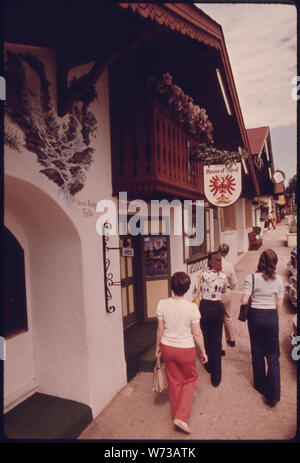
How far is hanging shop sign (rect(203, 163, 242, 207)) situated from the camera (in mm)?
5664

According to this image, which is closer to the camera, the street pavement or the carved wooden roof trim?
the carved wooden roof trim

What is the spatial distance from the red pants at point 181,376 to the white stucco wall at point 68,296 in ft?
3.34

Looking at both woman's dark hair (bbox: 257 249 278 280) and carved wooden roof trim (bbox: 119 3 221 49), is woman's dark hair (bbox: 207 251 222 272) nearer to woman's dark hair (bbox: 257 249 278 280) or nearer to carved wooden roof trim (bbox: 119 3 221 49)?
woman's dark hair (bbox: 257 249 278 280)

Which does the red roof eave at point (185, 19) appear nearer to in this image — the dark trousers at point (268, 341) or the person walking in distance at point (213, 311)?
the person walking in distance at point (213, 311)

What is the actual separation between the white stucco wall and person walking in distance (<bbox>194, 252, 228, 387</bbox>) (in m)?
1.33

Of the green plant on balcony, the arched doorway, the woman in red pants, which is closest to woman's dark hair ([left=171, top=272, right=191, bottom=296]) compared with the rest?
the woman in red pants

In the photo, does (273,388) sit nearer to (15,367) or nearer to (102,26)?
(15,367)

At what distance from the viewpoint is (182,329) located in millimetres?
3104

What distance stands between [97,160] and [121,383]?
10.3 feet

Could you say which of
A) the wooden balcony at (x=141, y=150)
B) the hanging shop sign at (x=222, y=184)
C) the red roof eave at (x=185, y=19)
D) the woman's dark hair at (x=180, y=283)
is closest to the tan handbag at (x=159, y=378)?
the woman's dark hair at (x=180, y=283)

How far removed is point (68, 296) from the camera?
11.9 feet

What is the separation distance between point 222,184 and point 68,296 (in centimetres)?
367

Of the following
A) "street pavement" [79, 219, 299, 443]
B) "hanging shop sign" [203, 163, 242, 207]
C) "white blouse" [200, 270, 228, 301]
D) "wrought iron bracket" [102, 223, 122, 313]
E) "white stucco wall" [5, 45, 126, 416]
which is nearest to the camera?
"street pavement" [79, 219, 299, 443]

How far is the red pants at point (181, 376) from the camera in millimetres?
3145
